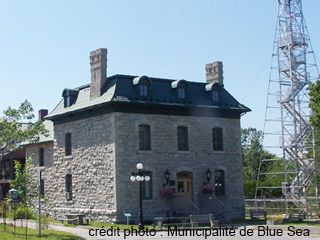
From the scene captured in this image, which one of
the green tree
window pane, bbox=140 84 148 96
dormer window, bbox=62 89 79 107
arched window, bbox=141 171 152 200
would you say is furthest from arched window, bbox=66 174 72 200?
the green tree

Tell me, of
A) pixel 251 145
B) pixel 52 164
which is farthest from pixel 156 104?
pixel 251 145

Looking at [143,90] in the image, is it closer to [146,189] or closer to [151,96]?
[151,96]

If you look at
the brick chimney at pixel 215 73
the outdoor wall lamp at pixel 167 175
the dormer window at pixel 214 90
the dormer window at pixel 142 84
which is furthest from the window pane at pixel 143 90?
the brick chimney at pixel 215 73

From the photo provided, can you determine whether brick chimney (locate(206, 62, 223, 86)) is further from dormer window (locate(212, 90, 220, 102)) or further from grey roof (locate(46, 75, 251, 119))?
dormer window (locate(212, 90, 220, 102))

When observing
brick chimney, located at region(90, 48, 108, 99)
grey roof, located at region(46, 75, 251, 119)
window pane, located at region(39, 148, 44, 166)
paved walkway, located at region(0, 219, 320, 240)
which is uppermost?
brick chimney, located at region(90, 48, 108, 99)

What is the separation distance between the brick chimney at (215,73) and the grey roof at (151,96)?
0.98 meters

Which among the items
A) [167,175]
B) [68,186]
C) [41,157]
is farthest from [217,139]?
[41,157]

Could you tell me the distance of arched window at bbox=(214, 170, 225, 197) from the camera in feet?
109

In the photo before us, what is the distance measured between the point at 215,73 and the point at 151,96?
7303mm

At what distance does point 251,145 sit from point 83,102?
5675 cm

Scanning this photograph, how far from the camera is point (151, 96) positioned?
102ft

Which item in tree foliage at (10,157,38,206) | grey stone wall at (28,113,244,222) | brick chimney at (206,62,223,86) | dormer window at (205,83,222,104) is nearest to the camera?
tree foliage at (10,157,38,206)

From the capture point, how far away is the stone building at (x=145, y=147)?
97.1 ft

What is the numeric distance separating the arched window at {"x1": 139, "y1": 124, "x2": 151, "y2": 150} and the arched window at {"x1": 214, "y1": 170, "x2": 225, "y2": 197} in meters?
5.61
